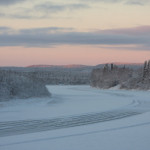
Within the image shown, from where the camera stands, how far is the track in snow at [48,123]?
9508 millimetres

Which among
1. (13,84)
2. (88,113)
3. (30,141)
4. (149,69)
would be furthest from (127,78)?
(30,141)

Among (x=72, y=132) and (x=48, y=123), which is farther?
(x=48, y=123)

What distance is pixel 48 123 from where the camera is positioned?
1080 centimetres

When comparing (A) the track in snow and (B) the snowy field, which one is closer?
(B) the snowy field

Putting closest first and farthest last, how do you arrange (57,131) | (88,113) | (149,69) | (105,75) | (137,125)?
(57,131) < (137,125) < (88,113) < (149,69) < (105,75)

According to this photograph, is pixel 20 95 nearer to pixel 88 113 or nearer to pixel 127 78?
pixel 88 113

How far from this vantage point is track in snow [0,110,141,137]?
9.51 m

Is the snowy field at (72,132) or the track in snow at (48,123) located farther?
the track in snow at (48,123)

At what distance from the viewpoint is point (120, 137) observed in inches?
328

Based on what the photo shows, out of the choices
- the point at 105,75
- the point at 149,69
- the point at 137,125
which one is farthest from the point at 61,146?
the point at 105,75

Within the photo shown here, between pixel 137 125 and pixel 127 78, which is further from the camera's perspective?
pixel 127 78

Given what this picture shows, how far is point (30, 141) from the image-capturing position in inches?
310

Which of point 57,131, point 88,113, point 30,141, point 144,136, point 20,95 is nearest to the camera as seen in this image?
point 30,141

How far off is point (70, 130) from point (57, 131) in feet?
1.30
